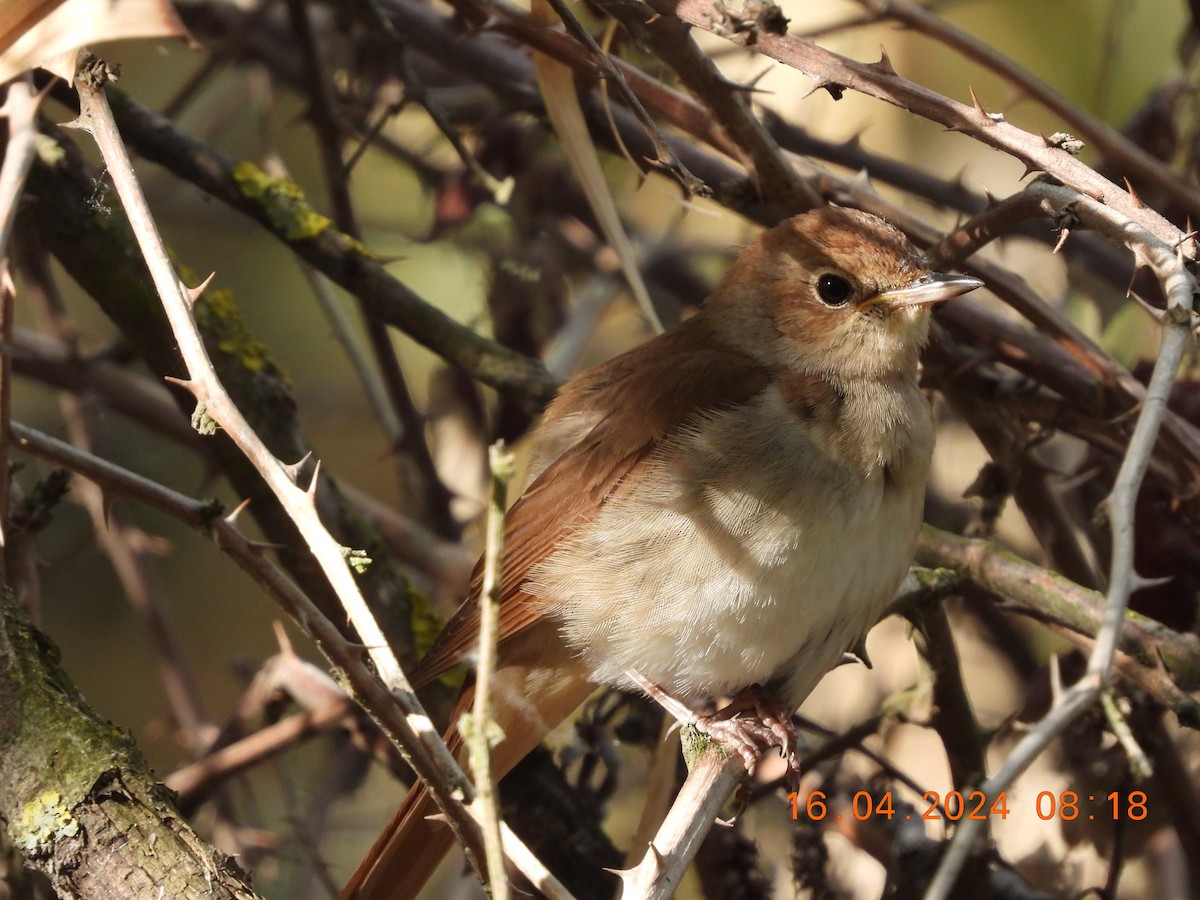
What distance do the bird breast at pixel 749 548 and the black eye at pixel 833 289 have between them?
24 centimetres

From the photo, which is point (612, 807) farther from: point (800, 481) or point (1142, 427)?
point (1142, 427)

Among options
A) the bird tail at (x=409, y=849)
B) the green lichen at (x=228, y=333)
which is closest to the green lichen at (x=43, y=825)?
the bird tail at (x=409, y=849)

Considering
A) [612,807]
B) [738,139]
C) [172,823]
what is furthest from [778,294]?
[612,807]

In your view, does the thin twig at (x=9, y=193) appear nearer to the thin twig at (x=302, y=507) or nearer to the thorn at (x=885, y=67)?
the thin twig at (x=302, y=507)

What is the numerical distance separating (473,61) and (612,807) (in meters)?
2.51

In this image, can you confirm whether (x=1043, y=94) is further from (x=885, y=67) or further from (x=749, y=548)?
(x=749, y=548)

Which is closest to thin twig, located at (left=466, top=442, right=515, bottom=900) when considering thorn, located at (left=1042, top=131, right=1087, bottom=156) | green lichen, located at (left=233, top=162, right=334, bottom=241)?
thorn, located at (left=1042, top=131, right=1087, bottom=156)

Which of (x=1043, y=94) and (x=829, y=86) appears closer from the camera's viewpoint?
(x=829, y=86)

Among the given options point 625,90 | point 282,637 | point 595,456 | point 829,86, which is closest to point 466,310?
point 595,456

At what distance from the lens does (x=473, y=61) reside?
358cm

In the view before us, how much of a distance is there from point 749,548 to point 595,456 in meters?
0.48

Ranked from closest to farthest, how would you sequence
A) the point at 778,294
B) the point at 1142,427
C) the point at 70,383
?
1. the point at 1142,427
2. the point at 778,294
3. the point at 70,383

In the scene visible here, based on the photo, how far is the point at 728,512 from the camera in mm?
2738

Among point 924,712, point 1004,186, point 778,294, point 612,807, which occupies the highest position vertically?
point 1004,186
